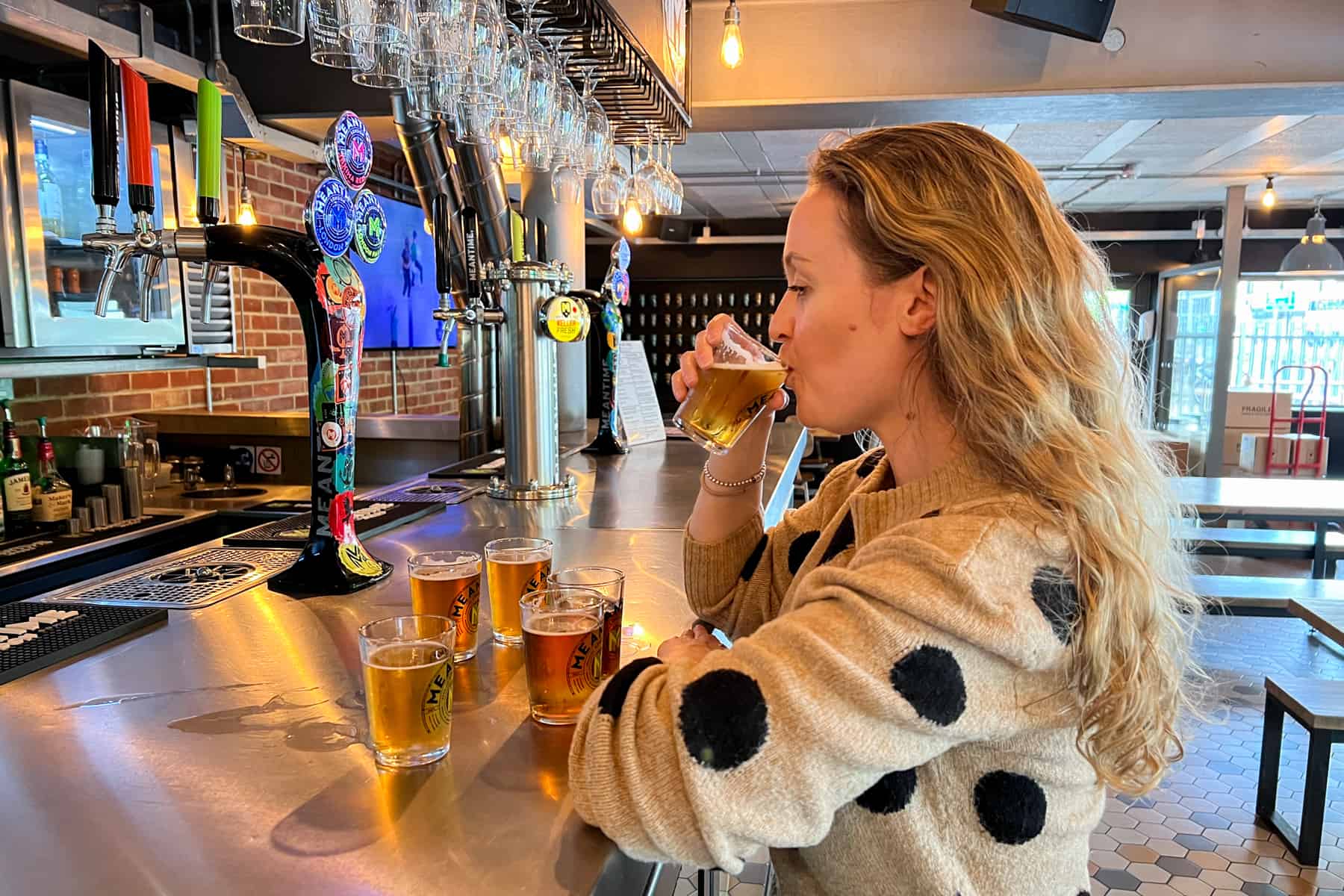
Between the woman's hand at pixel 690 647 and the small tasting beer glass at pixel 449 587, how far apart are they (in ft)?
0.72

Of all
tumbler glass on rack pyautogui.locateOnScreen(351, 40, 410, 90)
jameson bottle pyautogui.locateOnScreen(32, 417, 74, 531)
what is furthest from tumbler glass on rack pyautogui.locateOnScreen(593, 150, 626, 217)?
jameson bottle pyautogui.locateOnScreen(32, 417, 74, 531)

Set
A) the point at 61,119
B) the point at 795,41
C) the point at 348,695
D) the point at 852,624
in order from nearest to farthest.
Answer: the point at 852,624 < the point at 348,695 < the point at 61,119 < the point at 795,41

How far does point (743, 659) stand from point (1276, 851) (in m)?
2.76

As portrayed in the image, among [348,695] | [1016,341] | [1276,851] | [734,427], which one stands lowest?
[1276,851]

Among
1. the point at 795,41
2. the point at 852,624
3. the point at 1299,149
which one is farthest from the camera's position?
the point at 1299,149

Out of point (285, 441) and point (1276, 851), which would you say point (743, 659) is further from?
point (285, 441)

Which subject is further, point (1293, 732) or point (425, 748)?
point (1293, 732)

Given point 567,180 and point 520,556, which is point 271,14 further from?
point 567,180

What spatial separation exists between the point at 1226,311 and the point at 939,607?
754 cm

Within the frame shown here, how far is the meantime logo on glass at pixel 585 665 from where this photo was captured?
0.85 meters

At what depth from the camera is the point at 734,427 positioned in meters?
1.22

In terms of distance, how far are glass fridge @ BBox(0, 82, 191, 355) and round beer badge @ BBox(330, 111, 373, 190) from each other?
1.10m

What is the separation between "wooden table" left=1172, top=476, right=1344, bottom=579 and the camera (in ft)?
13.3

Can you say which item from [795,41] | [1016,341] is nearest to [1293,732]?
[795,41]
